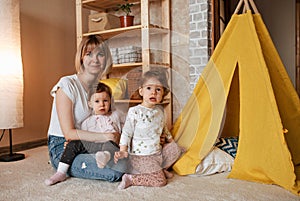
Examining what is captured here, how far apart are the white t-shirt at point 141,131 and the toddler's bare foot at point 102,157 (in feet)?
0.32

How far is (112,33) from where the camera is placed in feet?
9.36

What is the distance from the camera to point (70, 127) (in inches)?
66.0

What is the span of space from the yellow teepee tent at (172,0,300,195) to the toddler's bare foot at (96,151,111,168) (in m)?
0.43

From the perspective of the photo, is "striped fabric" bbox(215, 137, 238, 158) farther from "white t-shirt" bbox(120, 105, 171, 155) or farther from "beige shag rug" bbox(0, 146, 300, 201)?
"white t-shirt" bbox(120, 105, 171, 155)

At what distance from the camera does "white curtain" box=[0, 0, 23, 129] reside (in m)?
2.22

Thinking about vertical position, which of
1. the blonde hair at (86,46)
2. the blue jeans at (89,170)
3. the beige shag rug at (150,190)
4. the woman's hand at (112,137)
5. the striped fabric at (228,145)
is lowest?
the beige shag rug at (150,190)

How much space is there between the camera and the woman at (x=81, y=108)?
1676mm

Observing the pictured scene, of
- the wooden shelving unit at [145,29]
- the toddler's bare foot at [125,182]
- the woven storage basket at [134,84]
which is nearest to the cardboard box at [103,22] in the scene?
the wooden shelving unit at [145,29]

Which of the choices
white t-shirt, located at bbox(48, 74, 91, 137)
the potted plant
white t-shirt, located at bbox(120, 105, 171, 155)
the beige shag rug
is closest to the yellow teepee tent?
the beige shag rug

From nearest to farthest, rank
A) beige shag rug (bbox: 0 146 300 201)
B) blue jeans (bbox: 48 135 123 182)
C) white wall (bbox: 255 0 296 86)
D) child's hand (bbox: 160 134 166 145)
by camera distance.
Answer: beige shag rug (bbox: 0 146 300 201), blue jeans (bbox: 48 135 123 182), child's hand (bbox: 160 134 166 145), white wall (bbox: 255 0 296 86)

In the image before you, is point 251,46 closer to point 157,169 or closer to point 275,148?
point 275,148

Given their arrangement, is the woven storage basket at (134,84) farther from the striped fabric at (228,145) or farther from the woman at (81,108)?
the striped fabric at (228,145)

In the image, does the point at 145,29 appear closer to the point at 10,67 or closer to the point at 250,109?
the point at 10,67

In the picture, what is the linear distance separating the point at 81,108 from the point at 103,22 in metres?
1.34
